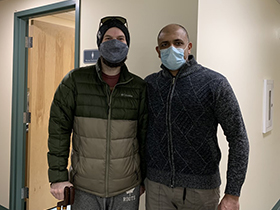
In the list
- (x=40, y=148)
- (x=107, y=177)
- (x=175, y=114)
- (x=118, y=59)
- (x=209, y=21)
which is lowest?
(x=40, y=148)

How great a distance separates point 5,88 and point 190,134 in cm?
230

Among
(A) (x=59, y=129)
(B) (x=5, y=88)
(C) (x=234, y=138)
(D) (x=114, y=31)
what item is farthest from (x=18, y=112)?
(C) (x=234, y=138)

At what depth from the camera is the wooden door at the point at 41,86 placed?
296cm

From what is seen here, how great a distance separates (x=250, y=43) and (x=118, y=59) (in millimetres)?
1586

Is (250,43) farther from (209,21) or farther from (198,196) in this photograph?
(198,196)

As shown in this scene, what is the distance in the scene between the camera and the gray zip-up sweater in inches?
55.7

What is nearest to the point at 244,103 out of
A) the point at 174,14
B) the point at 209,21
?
the point at 209,21

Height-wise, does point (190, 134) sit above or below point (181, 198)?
above

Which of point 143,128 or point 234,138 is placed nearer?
point 234,138

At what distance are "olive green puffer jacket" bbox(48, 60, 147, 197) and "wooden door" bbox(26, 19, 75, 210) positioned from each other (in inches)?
61.5

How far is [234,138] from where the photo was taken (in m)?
1.43

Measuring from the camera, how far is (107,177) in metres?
1.51

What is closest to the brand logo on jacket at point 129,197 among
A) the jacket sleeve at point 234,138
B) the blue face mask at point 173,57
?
the jacket sleeve at point 234,138

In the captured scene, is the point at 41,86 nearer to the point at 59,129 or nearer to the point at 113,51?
the point at 59,129
